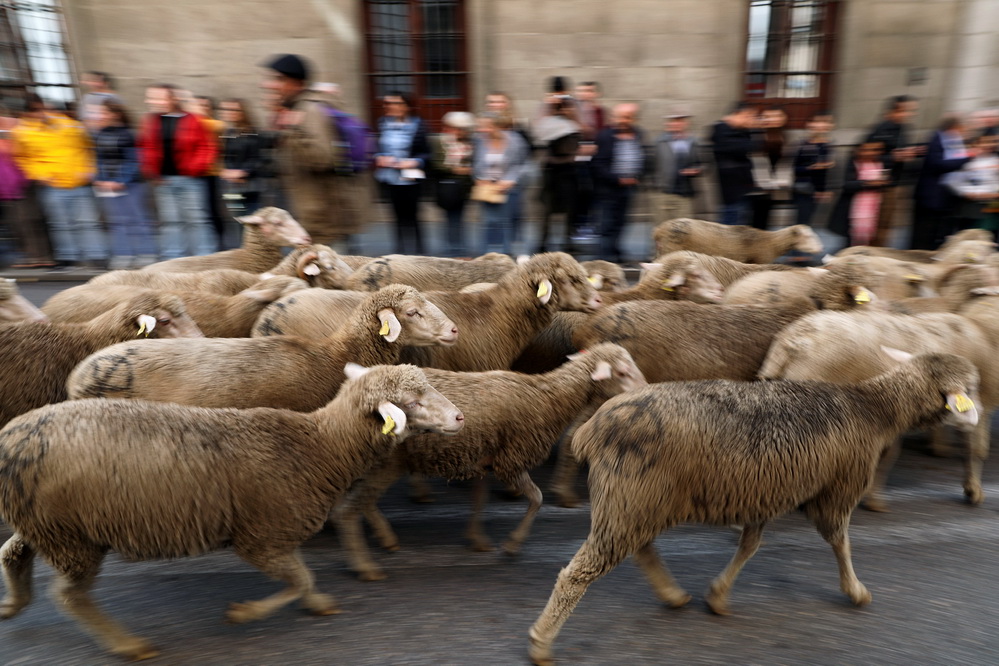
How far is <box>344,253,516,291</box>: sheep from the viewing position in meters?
5.80

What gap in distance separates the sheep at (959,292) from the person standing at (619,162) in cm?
348

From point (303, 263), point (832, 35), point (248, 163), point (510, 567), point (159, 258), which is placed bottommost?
point (510, 567)

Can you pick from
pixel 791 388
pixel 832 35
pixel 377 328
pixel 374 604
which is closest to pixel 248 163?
pixel 377 328

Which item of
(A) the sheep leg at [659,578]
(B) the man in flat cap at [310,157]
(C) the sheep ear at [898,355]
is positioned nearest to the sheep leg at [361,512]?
(A) the sheep leg at [659,578]

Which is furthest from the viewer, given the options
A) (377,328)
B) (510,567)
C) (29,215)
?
(29,215)

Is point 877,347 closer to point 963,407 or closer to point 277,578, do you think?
point 963,407

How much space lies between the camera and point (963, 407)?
3631 mm

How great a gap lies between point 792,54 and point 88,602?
11.3 metres

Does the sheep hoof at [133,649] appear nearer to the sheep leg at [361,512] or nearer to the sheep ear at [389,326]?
the sheep leg at [361,512]

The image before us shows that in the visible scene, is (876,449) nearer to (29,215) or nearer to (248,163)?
(248,163)

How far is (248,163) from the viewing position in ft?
26.1

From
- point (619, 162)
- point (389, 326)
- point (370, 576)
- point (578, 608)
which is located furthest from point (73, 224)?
point (578, 608)

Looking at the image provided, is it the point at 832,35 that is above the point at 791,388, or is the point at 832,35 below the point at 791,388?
above

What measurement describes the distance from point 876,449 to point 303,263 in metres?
4.22
